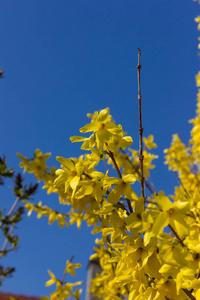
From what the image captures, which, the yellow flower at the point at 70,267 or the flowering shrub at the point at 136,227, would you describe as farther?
the yellow flower at the point at 70,267

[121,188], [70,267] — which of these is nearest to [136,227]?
[121,188]

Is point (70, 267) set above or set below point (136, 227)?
above

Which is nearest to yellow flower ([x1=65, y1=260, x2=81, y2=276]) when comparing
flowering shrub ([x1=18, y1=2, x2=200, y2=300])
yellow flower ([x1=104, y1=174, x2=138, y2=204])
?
flowering shrub ([x1=18, y1=2, x2=200, y2=300])

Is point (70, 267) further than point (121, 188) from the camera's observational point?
Yes

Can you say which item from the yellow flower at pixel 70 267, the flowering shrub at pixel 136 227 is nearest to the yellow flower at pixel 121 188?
the flowering shrub at pixel 136 227

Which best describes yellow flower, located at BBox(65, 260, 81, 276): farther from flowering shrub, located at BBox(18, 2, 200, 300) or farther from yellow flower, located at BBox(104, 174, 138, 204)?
yellow flower, located at BBox(104, 174, 138, 204)

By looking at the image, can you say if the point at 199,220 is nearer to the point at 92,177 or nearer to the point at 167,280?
the point at 167,280

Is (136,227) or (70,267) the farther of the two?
(70,267)

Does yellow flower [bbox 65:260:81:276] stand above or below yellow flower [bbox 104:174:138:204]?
above

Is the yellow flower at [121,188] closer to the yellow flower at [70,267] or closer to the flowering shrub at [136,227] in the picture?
the flowering shrub at [136,227]

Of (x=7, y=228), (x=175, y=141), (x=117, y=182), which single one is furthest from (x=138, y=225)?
(x=175, y=141)

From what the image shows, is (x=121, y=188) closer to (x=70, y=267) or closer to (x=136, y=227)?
(x=136, y=227)

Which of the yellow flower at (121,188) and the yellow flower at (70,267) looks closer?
the yellow flower at (121,188)

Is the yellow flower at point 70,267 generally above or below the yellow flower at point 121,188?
above
